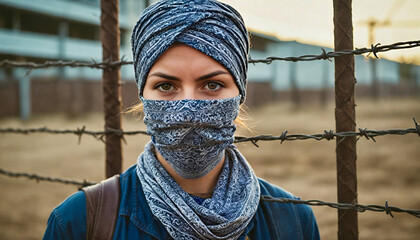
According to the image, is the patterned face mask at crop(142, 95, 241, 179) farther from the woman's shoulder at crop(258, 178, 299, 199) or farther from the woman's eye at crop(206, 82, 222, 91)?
the woman's shoulder at crop(258, 178, 299, 199)

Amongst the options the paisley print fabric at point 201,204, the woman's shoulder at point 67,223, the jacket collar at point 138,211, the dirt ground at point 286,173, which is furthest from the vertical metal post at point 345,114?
the dirt ground at point 286,173

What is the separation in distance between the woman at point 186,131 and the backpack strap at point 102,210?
0.08 feet

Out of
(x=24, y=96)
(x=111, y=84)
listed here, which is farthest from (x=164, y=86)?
(x=24, y=96)

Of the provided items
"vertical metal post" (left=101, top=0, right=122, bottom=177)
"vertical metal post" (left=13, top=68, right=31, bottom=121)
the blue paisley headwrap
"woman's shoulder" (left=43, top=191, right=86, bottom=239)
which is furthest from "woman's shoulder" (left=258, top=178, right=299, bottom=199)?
"vertical metal post" (left=13, top=68, right=31, bottom=121)

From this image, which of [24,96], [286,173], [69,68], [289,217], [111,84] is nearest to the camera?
[289,217]

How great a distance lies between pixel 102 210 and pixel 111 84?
34.6 inches

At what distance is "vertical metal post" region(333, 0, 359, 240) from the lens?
5.26ft

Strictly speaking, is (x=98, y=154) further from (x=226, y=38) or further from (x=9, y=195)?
(x=226, y=38)

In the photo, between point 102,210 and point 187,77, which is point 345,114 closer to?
point 187,77

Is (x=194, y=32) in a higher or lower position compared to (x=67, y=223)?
higher

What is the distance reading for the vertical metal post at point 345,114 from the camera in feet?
5.26

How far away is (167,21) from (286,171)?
6758mm

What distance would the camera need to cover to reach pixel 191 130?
1.39 meters

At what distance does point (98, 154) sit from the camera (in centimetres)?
1023
